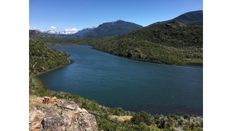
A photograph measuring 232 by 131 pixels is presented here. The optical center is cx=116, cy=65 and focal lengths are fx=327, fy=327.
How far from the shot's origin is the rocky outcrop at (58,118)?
437 centimetres

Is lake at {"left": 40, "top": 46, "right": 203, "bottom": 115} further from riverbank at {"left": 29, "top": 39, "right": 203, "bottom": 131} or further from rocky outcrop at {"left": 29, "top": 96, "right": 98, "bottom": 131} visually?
rocky outcrop at {"left": 29, "top": 96, "right": 98, "bottom": 131}

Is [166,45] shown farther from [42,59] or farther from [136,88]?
[136,88]

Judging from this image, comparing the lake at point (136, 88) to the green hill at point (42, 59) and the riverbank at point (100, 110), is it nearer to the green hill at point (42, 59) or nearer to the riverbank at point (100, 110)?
the green hill at point (42, 59)

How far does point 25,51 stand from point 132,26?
146 meters

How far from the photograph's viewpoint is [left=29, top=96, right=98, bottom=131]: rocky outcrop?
4367 millimetres

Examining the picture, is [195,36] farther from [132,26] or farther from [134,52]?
[132,26]

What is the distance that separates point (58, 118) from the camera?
4.91 meters

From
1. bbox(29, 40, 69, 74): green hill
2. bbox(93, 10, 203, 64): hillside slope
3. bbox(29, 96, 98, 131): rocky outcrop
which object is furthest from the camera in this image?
bbox(93, 10, 203, 64): hillside slope

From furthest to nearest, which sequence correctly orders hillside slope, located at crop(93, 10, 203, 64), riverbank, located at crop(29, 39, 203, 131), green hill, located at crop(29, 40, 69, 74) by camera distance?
hillside slope, located at crop(93, 10, 203, 64) → green hill, located at crop(29, 40, 69, 74) → riverbank, located at crop(29, 39, 203, 131)

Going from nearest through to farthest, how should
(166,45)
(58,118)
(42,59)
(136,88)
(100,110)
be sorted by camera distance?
(58,118)
(100,110)
(136,88)
(42,59)
(166,45)

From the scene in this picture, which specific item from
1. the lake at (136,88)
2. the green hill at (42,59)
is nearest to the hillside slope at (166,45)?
the green hill at (42,59)

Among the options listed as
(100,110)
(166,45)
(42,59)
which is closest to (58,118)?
(100,110)

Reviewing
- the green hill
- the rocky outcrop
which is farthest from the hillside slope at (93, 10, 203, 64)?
the rocky outcrop
